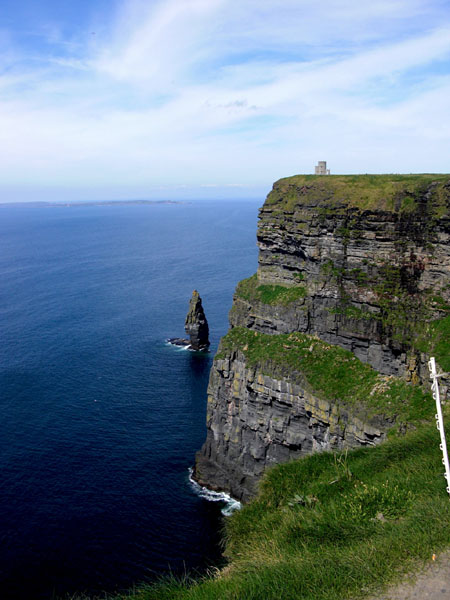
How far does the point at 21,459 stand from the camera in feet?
174

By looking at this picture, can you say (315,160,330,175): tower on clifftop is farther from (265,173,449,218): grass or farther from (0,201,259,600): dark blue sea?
(0,201,259,600): dark blue sea

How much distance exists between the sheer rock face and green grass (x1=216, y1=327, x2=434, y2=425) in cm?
3670

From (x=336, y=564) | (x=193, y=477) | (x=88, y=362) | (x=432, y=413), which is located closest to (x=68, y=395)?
(x=88, y=362)

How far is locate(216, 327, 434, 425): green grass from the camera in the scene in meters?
37.8

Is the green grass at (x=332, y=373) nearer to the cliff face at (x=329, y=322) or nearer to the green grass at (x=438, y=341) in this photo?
the cliff face at (x=329, y=322)

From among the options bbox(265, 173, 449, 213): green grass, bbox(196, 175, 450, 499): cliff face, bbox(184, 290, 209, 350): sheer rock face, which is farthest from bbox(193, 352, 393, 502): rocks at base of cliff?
bbox(184, 290, 209, 350): sheer rock face

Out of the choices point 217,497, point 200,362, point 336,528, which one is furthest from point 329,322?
point 200,362

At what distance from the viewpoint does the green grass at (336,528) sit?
16.4 metres

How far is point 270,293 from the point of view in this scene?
5359 cm

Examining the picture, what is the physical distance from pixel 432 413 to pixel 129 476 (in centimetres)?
3119

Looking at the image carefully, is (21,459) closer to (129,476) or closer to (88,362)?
(129,476)

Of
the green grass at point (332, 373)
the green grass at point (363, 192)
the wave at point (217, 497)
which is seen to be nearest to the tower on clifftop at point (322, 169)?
the green grass at point (363, 192)

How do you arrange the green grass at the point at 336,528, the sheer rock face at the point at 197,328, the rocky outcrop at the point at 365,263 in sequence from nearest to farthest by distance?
1. the green grass at the point at 336,528
2. the rocky outcrop at the point at 365,263
3. the sheer rock face at the point at 197,328

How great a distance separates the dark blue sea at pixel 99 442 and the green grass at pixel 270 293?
18.5 m
